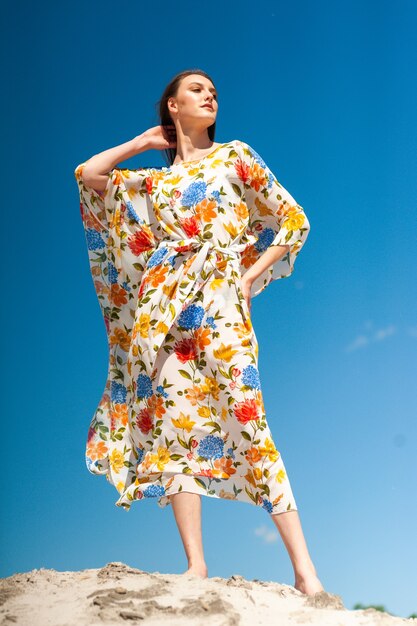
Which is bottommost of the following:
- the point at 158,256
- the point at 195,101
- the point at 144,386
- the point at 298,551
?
the point at 298,551

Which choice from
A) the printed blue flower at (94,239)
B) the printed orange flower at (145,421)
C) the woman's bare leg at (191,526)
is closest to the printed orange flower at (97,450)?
the printed orange flower at (145,421)

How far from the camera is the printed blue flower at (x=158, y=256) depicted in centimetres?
392

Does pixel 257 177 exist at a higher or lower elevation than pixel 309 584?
higher

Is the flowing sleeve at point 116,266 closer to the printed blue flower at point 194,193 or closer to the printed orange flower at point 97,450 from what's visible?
the printed orange flower at point 97,450

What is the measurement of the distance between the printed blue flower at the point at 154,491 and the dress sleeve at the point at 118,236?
869 mm

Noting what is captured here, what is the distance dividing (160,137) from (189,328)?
1031mm

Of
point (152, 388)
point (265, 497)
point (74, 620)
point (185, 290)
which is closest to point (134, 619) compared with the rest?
point (74, 620)

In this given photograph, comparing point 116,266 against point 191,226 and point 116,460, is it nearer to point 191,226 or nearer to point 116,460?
point 191,226

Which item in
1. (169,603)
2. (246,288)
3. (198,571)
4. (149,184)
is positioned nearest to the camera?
(169,603)

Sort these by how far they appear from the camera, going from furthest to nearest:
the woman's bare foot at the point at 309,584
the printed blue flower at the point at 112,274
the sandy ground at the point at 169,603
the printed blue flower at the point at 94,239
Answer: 1. the printed blue flower at the point at 94,239
2. the printed blue flower at the point at 112,274
3. the woman's bare foot at the point at 309,584
4. the sandy ground at the point at 169,603

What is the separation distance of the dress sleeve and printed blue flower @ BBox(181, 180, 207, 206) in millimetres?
274

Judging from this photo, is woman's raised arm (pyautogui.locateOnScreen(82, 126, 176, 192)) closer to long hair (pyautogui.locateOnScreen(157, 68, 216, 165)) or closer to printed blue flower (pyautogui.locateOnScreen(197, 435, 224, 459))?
long hair (pyautogui.locateOnScreen(157, 68, 216, 165))

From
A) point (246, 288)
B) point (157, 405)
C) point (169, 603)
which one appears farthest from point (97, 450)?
point (169, 603)

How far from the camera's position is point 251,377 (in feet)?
12.0
